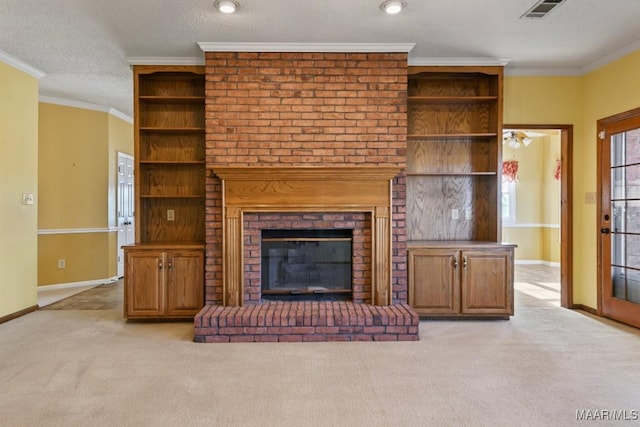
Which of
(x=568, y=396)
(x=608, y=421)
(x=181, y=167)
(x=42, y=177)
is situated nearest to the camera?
(x=608, y=421)

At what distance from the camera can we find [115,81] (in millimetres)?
4883

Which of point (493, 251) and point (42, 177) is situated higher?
point (42, 177)

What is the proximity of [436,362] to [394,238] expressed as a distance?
1.29m

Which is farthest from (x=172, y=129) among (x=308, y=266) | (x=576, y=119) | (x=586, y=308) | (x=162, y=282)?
(x=586, y=308)

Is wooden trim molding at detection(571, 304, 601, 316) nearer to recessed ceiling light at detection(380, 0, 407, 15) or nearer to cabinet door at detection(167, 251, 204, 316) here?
recessed ceiling light at detection(380, 0, 407, 15)

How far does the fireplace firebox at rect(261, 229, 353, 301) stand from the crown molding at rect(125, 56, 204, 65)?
1.91 metres

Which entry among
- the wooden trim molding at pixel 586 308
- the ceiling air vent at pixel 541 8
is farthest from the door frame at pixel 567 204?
the ceiling air vent at pixel 541 8

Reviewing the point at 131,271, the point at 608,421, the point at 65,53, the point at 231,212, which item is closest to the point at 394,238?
the point at 231,212

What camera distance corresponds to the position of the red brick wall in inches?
152

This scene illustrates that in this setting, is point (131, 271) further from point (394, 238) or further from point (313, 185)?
point (394, 238)

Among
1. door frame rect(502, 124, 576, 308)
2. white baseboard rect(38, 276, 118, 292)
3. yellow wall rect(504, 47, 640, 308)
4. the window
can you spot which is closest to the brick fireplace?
yellow wall rect(504, 47, 640, 308)

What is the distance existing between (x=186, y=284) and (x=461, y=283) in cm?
262

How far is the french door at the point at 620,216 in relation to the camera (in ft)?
12.6

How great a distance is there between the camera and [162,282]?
3.91 meters
